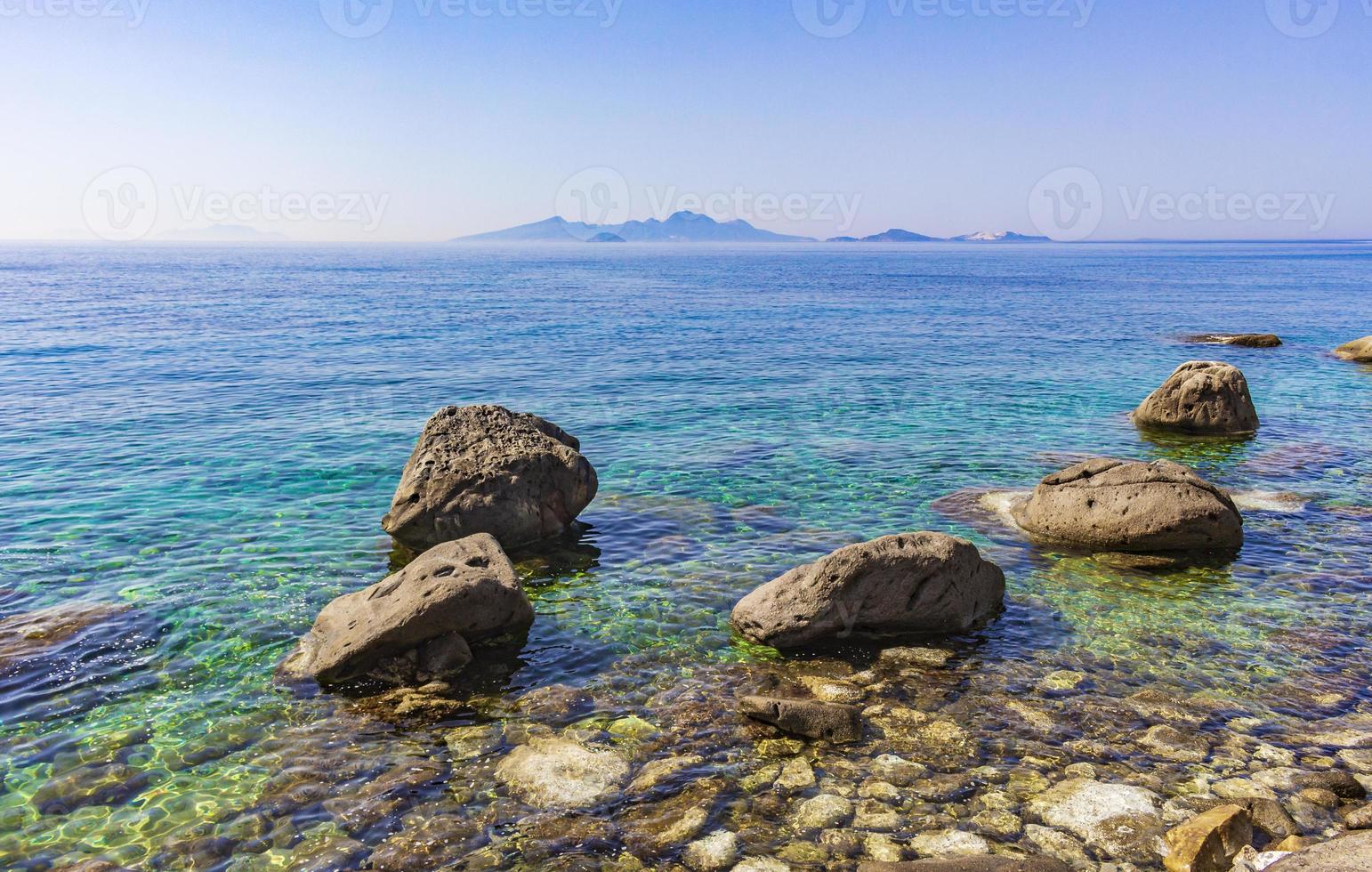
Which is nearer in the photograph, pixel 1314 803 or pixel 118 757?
pixel 1314 803

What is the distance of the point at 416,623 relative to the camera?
14.0 meters

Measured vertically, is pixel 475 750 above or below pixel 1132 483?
below

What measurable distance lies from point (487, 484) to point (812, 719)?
1003cm

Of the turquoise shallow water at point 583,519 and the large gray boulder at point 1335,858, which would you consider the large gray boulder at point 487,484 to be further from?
the large gray boulder at point 1335,858

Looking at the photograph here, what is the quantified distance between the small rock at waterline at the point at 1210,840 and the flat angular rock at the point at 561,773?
6.20 meters

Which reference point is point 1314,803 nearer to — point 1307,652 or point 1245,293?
point 1307,652

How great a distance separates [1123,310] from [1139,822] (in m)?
79.8

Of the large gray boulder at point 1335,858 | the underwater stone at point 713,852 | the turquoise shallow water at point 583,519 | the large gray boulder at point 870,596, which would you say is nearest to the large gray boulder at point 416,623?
the turquoise shallow water at point 583,519

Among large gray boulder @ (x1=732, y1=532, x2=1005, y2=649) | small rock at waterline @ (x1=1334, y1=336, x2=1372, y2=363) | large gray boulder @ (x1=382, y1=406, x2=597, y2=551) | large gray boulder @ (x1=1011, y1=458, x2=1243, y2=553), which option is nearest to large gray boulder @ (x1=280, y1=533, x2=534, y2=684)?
large gray boulder @ (x1=382, y1=406, x2=597, y2=551)

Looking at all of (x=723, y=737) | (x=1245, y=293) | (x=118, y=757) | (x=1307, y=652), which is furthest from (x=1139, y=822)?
(x=1245, y=293)

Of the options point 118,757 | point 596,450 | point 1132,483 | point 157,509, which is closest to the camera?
point 118,757

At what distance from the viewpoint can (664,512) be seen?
22.0 meters

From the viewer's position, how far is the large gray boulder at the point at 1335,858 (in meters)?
8.12

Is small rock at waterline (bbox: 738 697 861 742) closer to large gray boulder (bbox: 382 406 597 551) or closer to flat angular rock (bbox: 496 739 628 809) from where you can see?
flat angular rock (bbox: 496 739 628 809)
